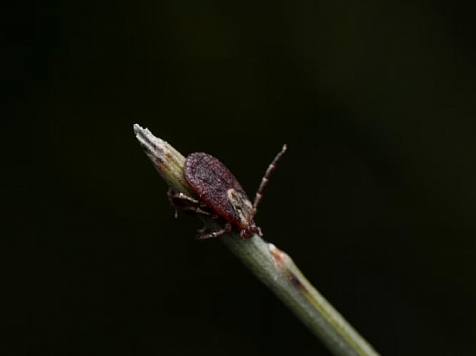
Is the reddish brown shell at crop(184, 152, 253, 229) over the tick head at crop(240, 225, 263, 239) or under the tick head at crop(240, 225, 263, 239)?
over

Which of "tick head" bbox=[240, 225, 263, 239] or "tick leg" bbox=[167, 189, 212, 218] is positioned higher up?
"tick leg" bbox=[167, 189, 212, 218]

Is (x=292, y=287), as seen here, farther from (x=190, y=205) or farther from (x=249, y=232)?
(x=190, y=205)

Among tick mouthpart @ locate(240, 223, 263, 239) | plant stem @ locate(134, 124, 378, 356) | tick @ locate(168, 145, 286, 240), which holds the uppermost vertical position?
tick @ locate(168, 145, 286, 240)

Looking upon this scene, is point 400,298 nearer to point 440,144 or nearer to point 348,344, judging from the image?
point 440,144

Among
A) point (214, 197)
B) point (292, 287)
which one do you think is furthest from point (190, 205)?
point (292, 287)

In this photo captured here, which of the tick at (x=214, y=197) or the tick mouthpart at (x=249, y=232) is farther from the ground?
the tick at (x=214, y=197)

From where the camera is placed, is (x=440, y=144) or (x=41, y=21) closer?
(x=41, y=21)

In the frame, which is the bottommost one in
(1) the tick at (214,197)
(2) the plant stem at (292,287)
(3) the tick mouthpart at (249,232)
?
(2) the plant stem at (292,287)

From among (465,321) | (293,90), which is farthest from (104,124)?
(465,321)
